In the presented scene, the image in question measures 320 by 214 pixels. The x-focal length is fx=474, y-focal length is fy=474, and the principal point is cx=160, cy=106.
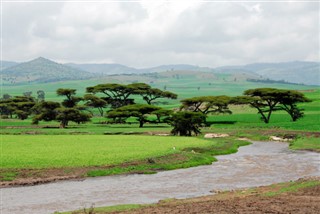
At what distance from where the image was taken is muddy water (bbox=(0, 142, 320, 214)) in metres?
27.6

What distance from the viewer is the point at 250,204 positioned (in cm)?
2384

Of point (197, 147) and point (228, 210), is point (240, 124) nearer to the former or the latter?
point (197, 147)

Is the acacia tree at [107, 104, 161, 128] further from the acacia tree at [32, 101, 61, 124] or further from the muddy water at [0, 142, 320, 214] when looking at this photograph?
the muddy water at [0, 142, 320, 214]

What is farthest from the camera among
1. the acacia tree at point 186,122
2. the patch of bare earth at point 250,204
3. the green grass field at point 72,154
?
the acacia tree at point 186,122

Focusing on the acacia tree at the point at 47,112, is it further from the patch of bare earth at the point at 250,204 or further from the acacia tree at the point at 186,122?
the patch of bare earth at the point at 250,204

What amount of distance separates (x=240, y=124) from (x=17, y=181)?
68.6 meters

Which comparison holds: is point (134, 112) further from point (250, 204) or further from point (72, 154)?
point (250, 204)

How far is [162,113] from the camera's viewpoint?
328 ft

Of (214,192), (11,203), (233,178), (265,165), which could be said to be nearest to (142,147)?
(265,165)

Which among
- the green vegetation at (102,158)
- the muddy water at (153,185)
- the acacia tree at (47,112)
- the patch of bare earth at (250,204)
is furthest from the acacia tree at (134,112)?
the patch of bare earth at (250,204)

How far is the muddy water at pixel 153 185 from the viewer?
27.6 metres

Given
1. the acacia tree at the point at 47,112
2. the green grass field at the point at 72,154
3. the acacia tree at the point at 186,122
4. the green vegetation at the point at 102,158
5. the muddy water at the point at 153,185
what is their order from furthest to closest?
the acacia tree at the point at 47,112 < the acacia tree at the point at 186,122 < the green grass field at the point at 72,154 < the green vegetation at the point at 102,158 < the muddy water at the point at 153,185

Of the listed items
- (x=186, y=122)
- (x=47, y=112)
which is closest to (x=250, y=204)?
(x=186, y=122)

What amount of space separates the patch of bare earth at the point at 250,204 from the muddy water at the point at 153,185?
363 cm
